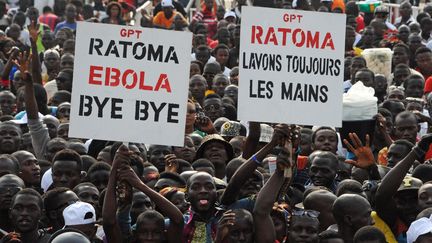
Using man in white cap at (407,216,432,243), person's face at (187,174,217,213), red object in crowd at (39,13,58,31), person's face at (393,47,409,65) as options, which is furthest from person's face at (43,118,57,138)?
red object in crowd at (39,13,58,31)

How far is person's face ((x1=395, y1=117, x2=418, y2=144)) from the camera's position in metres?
12.4

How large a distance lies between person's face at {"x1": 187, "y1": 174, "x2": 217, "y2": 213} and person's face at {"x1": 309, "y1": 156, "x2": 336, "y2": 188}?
1446mm

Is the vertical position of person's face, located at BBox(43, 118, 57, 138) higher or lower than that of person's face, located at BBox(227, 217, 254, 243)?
higher

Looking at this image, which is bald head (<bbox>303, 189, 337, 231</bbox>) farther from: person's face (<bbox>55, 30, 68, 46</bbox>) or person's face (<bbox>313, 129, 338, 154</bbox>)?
person's face (<bbox>55, 30, 68, 46</bbox>)

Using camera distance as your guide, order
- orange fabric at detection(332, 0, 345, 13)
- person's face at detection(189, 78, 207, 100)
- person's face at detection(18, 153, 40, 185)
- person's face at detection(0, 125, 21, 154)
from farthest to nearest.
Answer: orange fabric at detection(332, 0, 345, 13), person's face at detection(189, 78, 207, 100), person's face at detection(0, 125, 21, 154), person's face at detection(18, 153, 40, 185)

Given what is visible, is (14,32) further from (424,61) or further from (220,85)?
(424,61)

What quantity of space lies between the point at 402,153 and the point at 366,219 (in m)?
1.93

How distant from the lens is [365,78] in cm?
1566

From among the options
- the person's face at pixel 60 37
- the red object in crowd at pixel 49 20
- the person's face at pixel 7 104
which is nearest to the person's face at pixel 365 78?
the person's face at pixel 7 104

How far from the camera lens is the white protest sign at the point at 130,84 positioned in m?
9.88

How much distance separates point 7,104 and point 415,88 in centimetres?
450

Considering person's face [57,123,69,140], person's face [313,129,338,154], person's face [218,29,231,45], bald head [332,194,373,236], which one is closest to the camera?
bald head [332,194,373,236]

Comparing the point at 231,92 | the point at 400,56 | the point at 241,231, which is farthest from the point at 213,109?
the point at 241,231

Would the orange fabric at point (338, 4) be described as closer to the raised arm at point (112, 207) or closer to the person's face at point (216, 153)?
the person's face at point (216, 153)
